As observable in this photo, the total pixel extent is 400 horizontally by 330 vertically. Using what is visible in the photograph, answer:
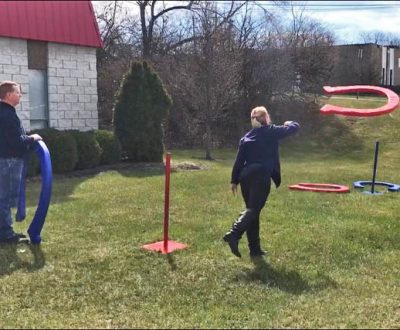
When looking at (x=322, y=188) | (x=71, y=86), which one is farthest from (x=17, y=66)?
(x=322, y=188)

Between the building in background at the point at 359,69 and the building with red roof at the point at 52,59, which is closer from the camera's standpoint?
the building with red roof at the point at 52,59

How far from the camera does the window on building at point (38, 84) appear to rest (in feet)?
49.1

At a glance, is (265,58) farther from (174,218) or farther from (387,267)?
(387,267)

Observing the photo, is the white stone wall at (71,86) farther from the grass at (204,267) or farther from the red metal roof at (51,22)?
the grass at (204,267)

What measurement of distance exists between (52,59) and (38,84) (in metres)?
0.77

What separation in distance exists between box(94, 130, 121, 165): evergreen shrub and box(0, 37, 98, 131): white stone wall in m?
0.86

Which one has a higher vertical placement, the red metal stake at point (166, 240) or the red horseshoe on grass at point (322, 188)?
the red metal stake at point (166, 240)

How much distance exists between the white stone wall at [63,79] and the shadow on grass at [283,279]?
10.4 meters

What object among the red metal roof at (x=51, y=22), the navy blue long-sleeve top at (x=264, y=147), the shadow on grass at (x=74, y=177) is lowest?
the shadow on grass at (x=74, y=177)

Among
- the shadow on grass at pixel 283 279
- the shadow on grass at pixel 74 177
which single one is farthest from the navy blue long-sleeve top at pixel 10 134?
the shadow on grass at pixel 74 177

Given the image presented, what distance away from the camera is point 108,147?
15898mm

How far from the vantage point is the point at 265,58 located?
92.5 ft

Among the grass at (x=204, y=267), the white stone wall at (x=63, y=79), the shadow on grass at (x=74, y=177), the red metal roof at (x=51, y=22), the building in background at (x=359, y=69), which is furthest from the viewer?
the building in background at (x=359, y=69)

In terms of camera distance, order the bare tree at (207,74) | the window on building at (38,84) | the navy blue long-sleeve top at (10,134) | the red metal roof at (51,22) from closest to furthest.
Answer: the navy blue long-sleeve top at (10,134) → the red metal roof at (51,22) → the window on building at (38,84) → the bare tree at (207,74)
